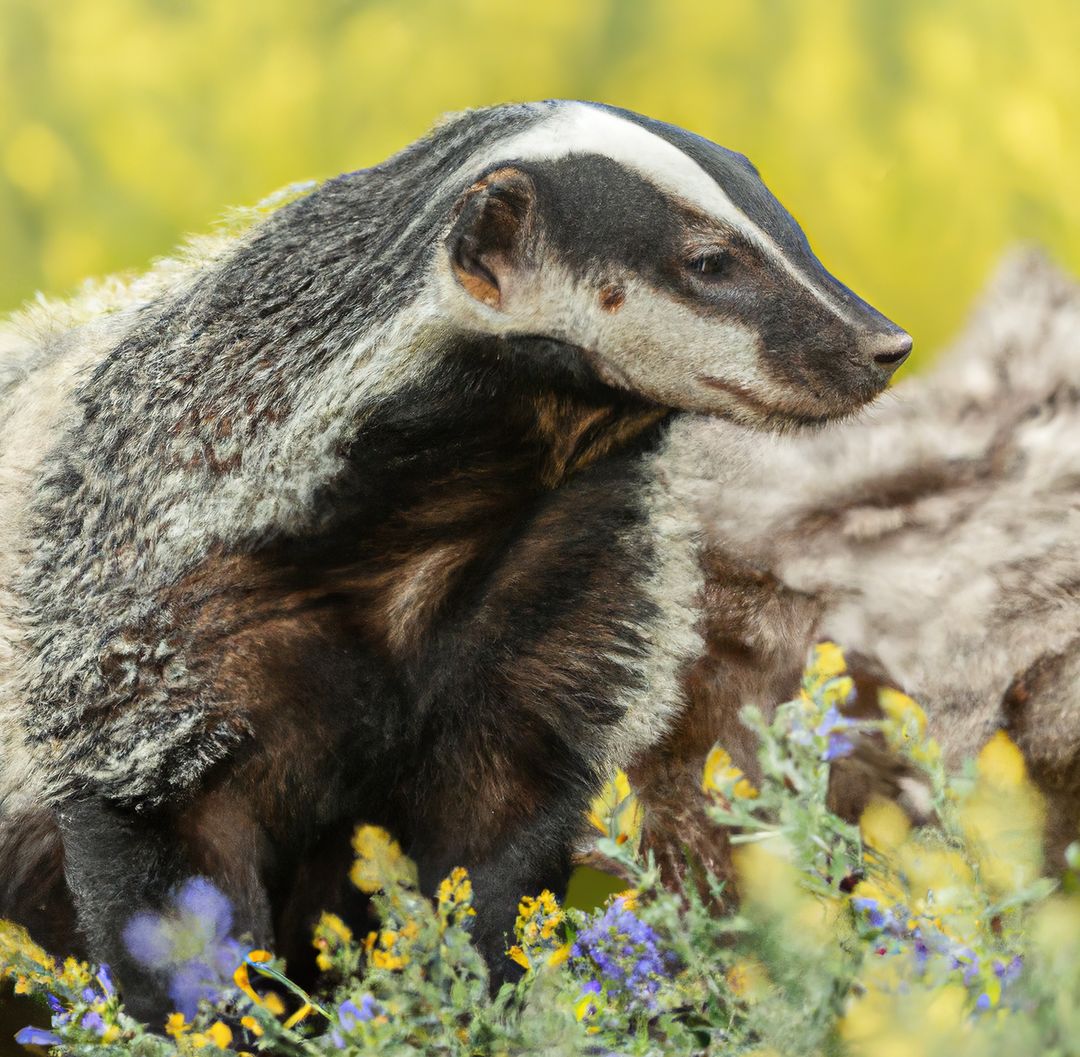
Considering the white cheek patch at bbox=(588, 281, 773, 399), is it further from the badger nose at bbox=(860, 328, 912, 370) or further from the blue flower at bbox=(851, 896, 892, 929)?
the blue flower at bbox=(851, 896, 892, 929)

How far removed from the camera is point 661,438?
1298 mm

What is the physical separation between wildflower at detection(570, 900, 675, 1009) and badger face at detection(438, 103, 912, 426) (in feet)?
1.37

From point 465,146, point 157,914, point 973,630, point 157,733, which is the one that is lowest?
point 157,914

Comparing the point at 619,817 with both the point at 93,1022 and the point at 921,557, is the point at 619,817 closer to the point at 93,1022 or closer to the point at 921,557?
the point at 93,1022

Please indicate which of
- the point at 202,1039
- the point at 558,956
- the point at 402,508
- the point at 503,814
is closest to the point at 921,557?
the point at 503,814

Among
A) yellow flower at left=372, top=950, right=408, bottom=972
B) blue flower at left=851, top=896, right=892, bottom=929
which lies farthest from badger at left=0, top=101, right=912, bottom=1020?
blue flower at left=851, top=896, right=892, bottom=929

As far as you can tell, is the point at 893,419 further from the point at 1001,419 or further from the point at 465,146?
the point at 465,146

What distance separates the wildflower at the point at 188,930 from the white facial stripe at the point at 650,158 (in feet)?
2.16

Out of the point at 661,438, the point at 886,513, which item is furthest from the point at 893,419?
the point at 661,438

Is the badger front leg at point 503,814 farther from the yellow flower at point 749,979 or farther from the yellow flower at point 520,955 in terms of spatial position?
the yellow flower at point 749,979

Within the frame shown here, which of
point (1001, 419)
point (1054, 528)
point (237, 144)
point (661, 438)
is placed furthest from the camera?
point (237, 144)

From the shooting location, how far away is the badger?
3.65 feet

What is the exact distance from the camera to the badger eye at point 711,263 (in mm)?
1094

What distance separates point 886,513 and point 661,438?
0.61 meters
